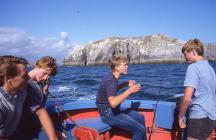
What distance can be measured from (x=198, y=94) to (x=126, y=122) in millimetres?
1470

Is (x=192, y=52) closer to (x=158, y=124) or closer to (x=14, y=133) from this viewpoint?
(x=158, y=124)

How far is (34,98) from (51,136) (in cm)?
49

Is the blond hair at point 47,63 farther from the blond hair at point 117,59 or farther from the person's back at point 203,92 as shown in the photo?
the person's back at point 203,92

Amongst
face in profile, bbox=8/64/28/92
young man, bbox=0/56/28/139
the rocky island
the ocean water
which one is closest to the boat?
the ocean water

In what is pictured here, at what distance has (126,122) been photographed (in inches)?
187

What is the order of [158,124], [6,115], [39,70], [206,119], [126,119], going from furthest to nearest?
[158,124] < [126,119] < [39,70] < [206,119] < [6,115]

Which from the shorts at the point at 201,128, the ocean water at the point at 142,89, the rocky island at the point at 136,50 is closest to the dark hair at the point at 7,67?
the shorts at the point at 201,128

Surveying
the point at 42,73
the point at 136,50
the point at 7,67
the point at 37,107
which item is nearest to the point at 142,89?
the point at 42,73

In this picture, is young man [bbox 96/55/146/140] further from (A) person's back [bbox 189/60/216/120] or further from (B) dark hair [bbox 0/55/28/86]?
(B) dark hair [bbox 0/55/28/86]

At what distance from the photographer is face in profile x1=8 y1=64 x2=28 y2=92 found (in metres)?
2.63

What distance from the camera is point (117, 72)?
16.1 feet

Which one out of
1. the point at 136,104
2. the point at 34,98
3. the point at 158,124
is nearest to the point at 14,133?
the point at 34,98

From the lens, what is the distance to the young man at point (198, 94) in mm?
3637

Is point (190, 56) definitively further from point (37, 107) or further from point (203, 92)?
point (37, 107)
